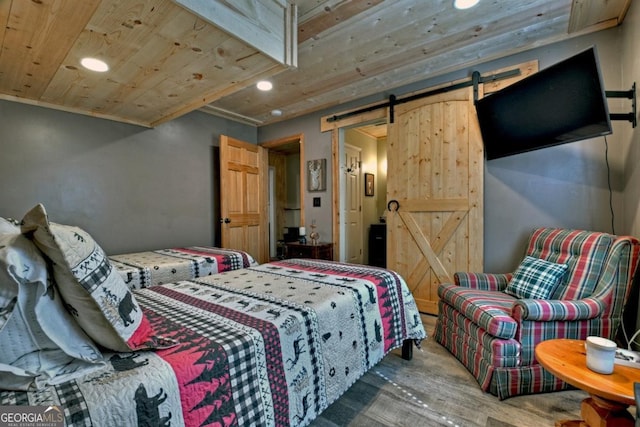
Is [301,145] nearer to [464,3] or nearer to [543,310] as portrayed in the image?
[464,3]

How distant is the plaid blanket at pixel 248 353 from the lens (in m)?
0.80

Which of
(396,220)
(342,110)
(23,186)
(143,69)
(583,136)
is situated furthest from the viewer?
(342,110)

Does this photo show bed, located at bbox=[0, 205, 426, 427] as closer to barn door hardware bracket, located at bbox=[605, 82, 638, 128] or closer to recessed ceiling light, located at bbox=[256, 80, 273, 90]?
barn door hardware bracket, located at bbox=[605, 82, 638, 128]

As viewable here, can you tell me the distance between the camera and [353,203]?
5.17m

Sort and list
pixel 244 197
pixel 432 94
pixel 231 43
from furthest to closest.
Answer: pixel 244 197, pixel 432 94, pixel 231 43

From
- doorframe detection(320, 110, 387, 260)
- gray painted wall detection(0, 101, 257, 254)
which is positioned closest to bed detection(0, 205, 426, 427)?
gray painted wall detection(0, 101, 257, 254)

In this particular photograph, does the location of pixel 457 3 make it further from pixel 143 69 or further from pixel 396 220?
pixel 143 69

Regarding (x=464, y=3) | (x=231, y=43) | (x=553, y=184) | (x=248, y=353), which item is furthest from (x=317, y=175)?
(x=248, y=353)

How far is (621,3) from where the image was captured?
210 cm

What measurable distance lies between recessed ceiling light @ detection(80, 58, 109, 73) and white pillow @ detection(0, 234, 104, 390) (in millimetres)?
1745

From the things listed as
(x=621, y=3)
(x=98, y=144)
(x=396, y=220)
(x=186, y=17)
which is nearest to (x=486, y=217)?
(x=396, y=220)

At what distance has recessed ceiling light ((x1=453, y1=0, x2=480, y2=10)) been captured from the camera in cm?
205

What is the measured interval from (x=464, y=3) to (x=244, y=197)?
3370 millimetres

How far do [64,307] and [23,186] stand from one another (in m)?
2.81
